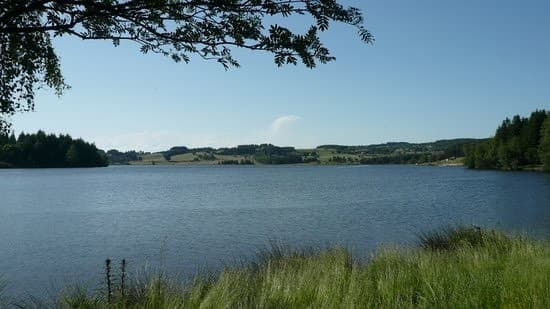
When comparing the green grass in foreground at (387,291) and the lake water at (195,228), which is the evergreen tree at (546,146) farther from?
the green grass in foreground at (387,291)

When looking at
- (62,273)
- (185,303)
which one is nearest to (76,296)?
(185,303)

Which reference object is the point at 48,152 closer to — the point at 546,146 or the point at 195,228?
the point at 546,146

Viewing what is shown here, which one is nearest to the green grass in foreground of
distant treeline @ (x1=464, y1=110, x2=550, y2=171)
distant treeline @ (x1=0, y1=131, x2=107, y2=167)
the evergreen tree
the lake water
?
the lake water

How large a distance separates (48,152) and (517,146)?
147 m

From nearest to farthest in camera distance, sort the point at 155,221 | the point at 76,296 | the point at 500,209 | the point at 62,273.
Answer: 1. the point at 76,296
2. the point at 62,273
3. the point at 155,221
4. the point at 500,209

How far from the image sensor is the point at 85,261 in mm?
22375

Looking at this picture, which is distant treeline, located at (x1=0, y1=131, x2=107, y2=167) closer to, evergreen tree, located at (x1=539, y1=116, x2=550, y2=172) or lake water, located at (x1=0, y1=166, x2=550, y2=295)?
lake water, located at (x1=0, y1=166, x2=550, y2=295)

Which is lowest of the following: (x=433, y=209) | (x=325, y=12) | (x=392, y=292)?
(x=433, y=209)

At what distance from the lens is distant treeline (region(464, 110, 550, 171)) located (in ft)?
359

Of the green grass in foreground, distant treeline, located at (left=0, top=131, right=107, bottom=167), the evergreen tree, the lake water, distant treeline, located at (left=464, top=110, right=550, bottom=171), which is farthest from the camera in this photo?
distant treeline, located at (left=0, top=131, right=107, bottom=167)

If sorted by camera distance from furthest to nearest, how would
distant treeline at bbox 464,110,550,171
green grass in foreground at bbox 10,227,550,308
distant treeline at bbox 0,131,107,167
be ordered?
distant treeline at bbox 0,131,107,167, distant treeline at bbox 464,110,550,171, green grass in foreground at bbox 10,227,550,308

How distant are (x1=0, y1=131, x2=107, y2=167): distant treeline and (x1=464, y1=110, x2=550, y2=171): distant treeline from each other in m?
136

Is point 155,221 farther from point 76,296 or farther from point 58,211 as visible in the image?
point 76,296

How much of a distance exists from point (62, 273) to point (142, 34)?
17.0m
